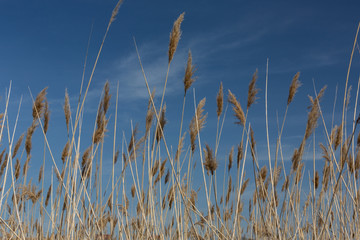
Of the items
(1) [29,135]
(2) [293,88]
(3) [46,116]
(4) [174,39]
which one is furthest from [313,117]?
(1) [29,135]

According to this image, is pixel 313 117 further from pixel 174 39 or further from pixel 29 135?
pixel 29 135

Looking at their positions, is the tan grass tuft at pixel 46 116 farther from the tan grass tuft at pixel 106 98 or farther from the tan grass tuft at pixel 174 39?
the tan grass tuft at pixel 174 39

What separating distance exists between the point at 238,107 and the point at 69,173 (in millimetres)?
1107

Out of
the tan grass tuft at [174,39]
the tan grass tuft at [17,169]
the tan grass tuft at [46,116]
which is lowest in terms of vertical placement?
the tan grass tuft at [17,169]

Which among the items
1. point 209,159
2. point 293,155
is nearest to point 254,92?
point 209,159

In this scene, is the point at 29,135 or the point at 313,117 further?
the point at 29,135

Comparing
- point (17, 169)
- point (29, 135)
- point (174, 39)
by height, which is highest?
point (174, 39)

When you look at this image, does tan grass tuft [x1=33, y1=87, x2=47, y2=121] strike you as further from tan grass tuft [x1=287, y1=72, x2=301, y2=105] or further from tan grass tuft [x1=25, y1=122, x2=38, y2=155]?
tan grass tuft [x1=287, y1=72, x2=301, y2=105]

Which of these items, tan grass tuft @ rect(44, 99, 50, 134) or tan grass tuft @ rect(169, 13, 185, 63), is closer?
tan grass tuft @ rect(169, 13, 185, 63)

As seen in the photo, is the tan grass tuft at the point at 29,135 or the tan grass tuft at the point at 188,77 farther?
the tan grass tuft at the point at 29,135

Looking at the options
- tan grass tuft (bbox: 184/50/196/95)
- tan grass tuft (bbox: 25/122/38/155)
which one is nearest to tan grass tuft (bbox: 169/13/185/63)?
tan grass tuft (bbox: 184/50/196/95)

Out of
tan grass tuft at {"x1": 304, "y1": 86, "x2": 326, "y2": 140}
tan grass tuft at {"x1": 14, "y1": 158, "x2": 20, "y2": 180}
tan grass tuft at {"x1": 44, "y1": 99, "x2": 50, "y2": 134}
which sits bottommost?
tan grass tuft at {"x1": 14, "y1": 158, "x2": 20, "y2": 180}

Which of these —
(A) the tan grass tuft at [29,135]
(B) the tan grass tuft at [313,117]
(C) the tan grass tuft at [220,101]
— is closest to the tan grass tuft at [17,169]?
(A) the tan grass tuft at [29,135]

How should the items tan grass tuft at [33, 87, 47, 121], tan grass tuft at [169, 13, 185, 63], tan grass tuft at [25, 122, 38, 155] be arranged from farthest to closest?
tan grass tuft at [25, 122, 38, 155], tan grass tuft at [33, 87, 47, 121], tan grass tuft at [169, 13, 185, 63]
